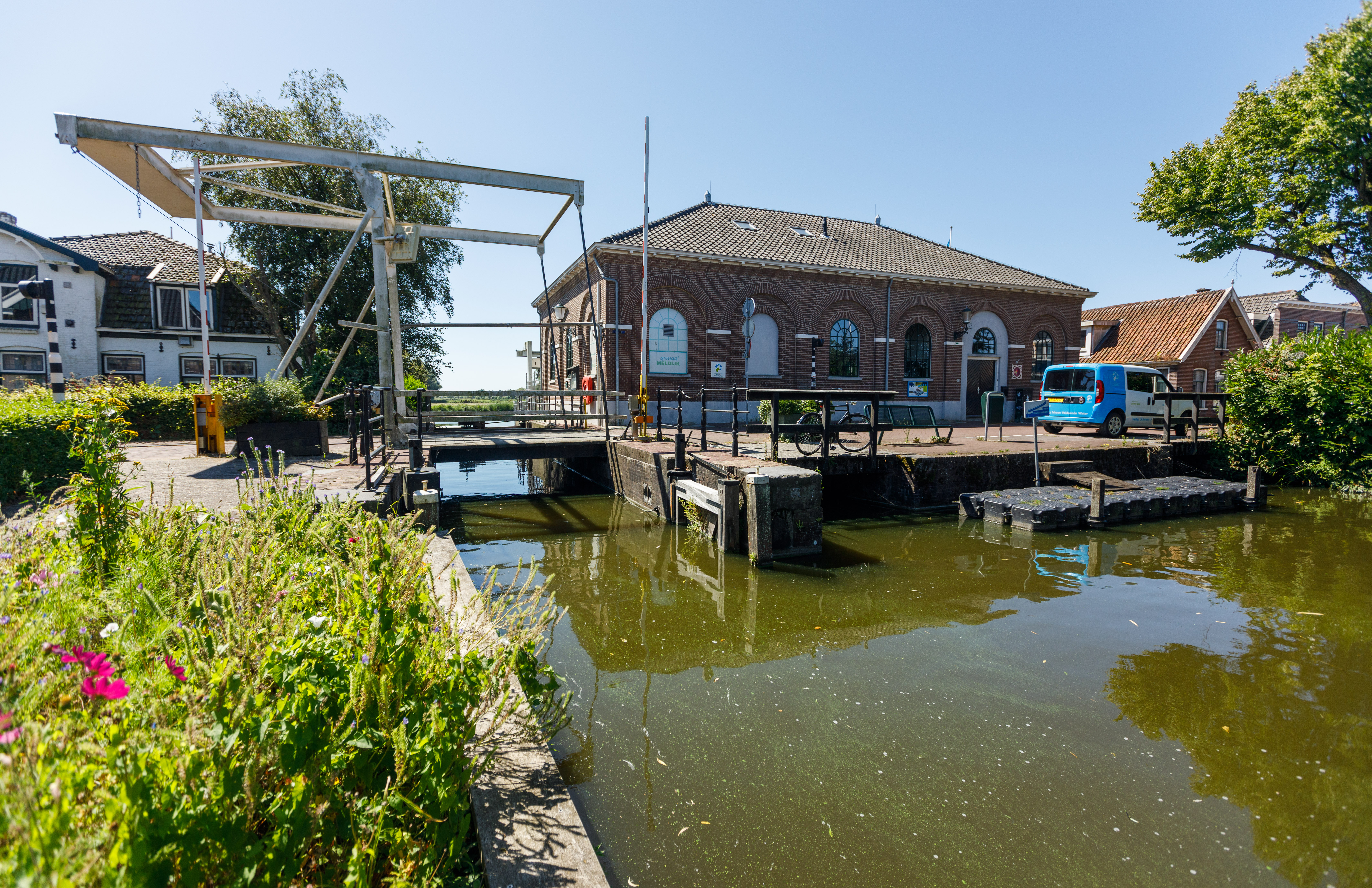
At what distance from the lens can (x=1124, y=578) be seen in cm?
728

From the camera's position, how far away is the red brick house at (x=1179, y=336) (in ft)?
97.0

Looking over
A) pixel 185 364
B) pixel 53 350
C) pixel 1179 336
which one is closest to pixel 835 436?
pixel 53 350

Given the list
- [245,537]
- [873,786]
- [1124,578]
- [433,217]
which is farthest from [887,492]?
[433,217]

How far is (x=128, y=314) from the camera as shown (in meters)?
22.1

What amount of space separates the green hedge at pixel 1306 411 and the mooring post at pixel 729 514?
12.4 metres

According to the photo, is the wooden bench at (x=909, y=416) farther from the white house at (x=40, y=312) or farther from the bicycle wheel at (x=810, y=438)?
the white house at (x=40, y=312)

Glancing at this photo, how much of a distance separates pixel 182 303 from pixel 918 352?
26.3 meters

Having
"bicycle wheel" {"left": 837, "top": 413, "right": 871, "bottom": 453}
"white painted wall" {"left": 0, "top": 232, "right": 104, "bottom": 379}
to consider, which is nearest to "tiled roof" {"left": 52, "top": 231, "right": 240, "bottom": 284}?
"white painted wall" {"left": 0, "top": 232, "right": 104, "bottom": 379}

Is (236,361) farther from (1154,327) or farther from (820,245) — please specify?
(1154,327)

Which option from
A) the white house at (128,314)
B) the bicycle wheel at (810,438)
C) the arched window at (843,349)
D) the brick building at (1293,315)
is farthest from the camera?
the brick building at (1293,315)

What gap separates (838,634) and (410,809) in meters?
4.18

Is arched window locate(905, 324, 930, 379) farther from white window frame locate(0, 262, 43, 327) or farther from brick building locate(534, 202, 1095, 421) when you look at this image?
white window frame locate(0, 262, 43, 327)

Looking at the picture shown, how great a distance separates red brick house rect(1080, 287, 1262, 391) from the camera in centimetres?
2956

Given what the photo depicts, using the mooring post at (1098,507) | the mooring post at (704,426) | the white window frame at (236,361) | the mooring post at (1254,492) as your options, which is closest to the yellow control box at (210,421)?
the mooring post at (704,426)
